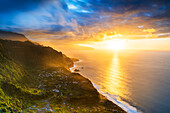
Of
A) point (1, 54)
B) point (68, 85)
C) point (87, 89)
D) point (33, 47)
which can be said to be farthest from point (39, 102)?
point (33, 47)

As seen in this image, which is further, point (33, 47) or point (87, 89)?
point (33, 47)

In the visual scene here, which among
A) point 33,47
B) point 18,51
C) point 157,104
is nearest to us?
point 157,104

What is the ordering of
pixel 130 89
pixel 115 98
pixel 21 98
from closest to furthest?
pixel 21 98, pixel 115 98, pixel 130 89

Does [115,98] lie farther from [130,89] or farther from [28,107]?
[28,107]

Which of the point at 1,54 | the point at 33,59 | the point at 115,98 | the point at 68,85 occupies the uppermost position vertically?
the point at 1,54

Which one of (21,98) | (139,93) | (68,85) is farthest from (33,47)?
(139,93)

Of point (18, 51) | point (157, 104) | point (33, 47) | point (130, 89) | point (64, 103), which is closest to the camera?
point (64, 103)

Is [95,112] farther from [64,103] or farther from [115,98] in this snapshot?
[115,98]

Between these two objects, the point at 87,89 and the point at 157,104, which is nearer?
the point at 157,104

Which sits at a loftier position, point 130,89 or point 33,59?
point 33,59
